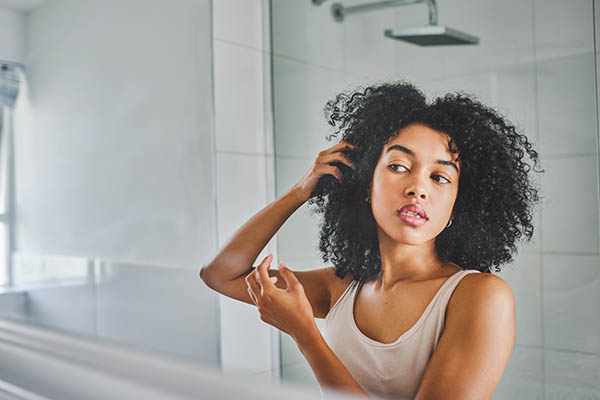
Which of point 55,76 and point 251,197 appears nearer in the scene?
point 251,197

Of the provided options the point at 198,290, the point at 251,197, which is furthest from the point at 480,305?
the point at 198,290

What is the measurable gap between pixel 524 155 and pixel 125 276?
874 millimetres

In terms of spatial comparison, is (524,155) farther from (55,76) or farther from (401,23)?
(55,76)

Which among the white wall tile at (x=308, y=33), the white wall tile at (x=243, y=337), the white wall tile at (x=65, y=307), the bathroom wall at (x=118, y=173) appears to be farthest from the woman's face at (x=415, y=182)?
the white wall tile at (x=65, y=307)

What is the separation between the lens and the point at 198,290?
1136 mm

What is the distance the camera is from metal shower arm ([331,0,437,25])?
81 centimetres

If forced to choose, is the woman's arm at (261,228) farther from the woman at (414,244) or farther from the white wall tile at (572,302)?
the white wall tile at (572,302)

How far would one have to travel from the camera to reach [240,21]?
1132 millimetres

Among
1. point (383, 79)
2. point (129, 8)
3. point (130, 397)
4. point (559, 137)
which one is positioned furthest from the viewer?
point (129, 8)

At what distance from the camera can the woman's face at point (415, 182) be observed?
0.72 metres

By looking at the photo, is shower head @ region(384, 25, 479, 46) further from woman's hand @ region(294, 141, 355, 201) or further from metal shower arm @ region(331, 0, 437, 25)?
woman's hand @ region(294, 141, 355, 201)

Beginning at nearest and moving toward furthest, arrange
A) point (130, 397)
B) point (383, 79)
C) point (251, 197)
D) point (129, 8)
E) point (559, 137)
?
point (130, 397), point (559, 137), point (383, 79), point (251, 197), point (129, 8)

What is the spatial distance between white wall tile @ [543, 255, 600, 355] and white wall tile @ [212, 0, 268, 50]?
27.3 inches

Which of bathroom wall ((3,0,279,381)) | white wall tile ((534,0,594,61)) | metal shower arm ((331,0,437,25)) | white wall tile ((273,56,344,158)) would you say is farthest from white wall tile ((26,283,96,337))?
white wall tile ((534,0,594,61))
